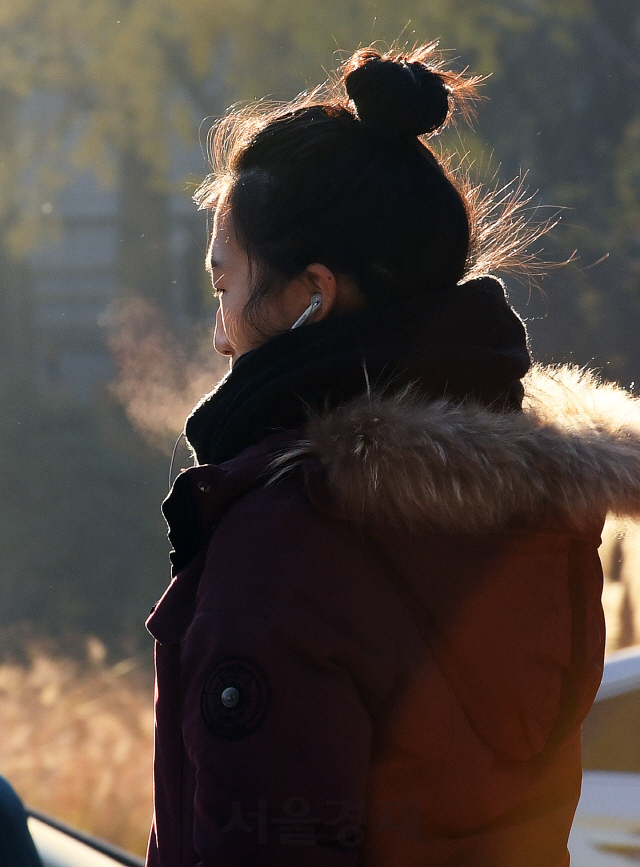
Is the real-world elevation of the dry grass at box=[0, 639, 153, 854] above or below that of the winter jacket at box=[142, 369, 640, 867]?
above

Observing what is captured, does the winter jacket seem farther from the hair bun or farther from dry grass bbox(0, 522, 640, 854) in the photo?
dry grass bbox(0, 522, 640, 854)

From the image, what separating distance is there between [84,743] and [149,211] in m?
4.44

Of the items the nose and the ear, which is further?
the nose

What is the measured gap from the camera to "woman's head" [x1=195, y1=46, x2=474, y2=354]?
1102 mm

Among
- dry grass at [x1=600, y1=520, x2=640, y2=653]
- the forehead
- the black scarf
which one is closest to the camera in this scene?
the black scarf

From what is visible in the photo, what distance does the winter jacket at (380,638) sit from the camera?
2.95ft

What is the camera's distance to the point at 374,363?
3.46 ft

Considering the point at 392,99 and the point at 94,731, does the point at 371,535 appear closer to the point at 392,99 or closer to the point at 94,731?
the point at 392,99

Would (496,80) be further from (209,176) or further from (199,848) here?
(199,848)

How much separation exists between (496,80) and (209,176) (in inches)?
245

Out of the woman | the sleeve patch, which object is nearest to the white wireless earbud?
the woman

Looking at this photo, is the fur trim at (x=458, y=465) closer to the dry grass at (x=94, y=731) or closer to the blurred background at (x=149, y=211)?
the dry grass at (x=94, y=731)

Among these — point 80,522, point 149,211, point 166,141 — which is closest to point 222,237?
point 80,522

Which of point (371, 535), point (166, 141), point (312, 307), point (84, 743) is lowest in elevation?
point (371, 535)
